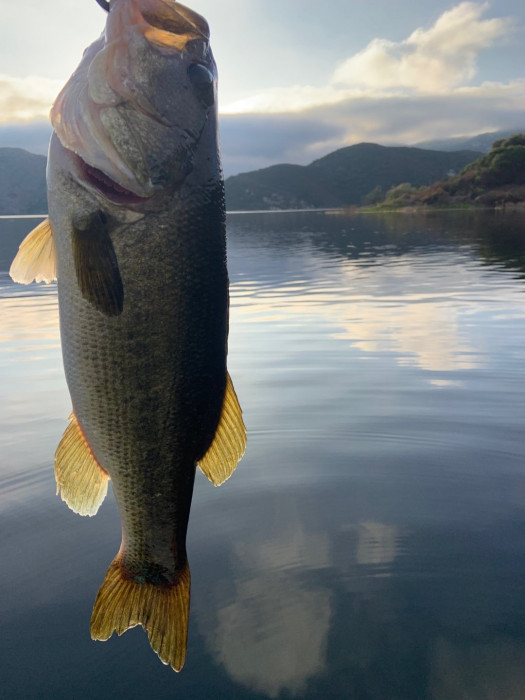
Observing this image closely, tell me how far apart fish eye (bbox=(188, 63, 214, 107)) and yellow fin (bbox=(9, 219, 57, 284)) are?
105cm

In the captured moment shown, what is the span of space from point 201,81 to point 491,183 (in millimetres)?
139534

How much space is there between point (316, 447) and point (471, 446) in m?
2.05

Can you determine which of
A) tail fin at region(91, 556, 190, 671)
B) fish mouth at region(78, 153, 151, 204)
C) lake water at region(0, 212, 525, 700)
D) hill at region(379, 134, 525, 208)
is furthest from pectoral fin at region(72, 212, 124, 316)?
hill at region(379, 134, 525, 208)

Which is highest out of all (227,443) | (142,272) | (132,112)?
(132,112)

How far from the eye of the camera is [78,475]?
3.67 metres

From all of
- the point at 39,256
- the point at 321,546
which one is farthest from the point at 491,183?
the point at 39,256

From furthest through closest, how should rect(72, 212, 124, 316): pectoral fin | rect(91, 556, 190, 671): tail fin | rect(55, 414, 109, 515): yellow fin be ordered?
rect(55, 414, 109, 515): yellow fin
rect(91, 556, 190, 671): tail fin
rect(72, 212, 124, 316): pectoral fin

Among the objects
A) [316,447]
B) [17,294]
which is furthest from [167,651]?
[17,294]

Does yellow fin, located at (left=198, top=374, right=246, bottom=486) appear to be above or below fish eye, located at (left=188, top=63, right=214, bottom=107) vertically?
below

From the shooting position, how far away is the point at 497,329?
1592 cm

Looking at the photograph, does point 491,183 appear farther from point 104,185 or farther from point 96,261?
point 96,261

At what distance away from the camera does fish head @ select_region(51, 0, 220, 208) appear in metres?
3.15

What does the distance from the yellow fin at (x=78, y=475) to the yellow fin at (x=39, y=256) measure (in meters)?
0.83

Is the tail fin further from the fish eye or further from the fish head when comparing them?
the fish eye
